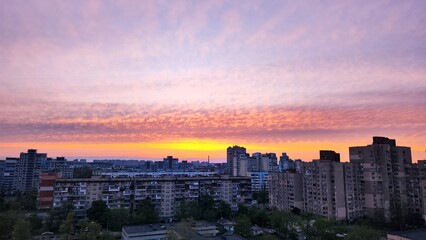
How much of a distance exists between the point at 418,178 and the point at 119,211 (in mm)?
26475

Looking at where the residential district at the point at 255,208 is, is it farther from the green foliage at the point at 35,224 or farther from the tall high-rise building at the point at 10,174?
the tall high-rise building at the point at 10,174

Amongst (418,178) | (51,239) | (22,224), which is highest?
(418,178)

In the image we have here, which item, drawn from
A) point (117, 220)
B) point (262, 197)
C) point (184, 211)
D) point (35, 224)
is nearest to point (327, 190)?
point (184, 211)

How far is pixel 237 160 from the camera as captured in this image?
196 feet

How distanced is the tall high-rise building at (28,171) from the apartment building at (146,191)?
2539 cm

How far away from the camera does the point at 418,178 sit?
90.9ft

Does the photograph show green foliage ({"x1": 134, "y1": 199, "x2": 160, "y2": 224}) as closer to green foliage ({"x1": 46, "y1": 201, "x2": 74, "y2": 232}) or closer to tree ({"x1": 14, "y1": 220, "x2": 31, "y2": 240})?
green foliage ({"x1": 46, "y1": 201, "x2": 74, "y2": 232})

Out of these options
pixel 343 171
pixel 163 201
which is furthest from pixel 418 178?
pixel 163 201

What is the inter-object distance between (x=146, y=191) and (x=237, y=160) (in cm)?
3107

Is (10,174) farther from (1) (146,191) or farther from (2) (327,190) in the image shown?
(2) (327,190)

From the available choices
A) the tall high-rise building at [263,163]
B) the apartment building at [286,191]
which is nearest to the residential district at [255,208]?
the apartment building at [286,191]

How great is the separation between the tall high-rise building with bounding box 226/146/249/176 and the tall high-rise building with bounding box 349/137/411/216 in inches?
1090

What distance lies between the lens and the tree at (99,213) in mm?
25625

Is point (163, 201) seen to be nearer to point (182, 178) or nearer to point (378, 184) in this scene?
point (182, 178)
